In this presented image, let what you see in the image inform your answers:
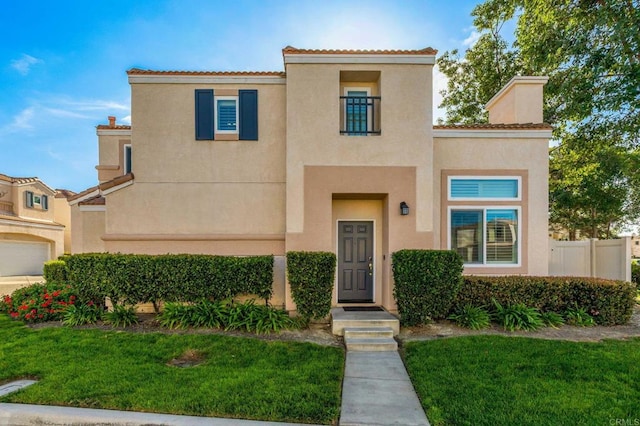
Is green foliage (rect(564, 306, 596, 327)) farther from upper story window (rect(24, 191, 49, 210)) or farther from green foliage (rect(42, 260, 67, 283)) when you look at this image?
upper story window (rect(24, 191, 49, 210))

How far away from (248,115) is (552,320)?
29.1ft

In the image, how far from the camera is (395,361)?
5742 millimetres

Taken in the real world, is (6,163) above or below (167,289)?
above

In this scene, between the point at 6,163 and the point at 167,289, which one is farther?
the point at 6,163

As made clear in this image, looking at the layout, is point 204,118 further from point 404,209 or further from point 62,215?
point 62,215

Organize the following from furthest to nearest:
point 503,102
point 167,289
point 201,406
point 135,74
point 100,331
A: point 503,102
point 135,74
point 167,289
point 100,331
point 201,406

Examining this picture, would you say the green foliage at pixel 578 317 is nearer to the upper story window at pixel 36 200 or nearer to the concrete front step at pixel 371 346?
the concrete front step at pixel 371 346

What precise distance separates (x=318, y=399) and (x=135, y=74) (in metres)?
8.91

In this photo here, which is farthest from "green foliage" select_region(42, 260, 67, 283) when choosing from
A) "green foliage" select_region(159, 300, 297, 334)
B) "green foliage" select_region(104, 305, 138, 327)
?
"green foliage" select_region(159, 300, 297, 334)

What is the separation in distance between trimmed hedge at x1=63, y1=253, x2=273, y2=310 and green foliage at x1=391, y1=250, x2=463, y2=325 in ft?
10.3

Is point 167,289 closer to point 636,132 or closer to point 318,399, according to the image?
point 318,399

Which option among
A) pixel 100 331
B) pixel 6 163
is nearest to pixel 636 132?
pixel 100 331

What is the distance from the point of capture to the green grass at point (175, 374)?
410cm

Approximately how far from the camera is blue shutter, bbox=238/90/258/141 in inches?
339
